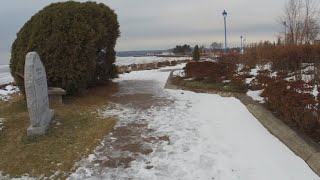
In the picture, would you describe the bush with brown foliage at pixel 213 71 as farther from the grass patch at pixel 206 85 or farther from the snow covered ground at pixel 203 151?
the snow covered ground at pixel 203 151

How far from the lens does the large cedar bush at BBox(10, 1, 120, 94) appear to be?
10.4 m

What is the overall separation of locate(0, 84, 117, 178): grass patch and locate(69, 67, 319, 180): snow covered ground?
→ 0.30 m

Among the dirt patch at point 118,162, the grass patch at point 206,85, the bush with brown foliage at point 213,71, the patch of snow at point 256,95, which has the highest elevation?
the bush with brown foliage at point 213,71

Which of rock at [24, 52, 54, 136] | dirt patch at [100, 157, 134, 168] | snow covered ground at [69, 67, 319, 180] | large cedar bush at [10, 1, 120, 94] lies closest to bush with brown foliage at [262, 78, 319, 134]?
snow covered ground at [69, 67, 319, 180]

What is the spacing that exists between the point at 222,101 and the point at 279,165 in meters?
5.29

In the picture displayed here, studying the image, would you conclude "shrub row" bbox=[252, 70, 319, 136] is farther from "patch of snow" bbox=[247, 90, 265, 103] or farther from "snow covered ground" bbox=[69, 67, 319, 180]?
"patch of snow" bbox=[247, 90, 265, 103]

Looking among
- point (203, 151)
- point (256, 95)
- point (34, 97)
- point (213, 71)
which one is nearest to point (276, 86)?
point (256, 95)

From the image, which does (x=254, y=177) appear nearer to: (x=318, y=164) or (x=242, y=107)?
(x=318, y=164)

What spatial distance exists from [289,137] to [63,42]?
6476 millimetres

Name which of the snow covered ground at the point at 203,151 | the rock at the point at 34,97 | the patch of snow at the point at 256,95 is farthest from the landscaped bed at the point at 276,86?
the rock at the point at 34,97

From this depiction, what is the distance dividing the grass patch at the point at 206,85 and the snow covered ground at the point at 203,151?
2.04 meters

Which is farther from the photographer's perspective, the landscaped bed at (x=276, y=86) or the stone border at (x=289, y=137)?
the landscaped bed at (x=276, y=86)

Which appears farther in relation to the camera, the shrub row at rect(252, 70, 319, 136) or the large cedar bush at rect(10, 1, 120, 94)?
the large cedar bush at rect(10, 1, 120, 94)

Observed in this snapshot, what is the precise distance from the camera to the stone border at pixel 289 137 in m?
5.61
